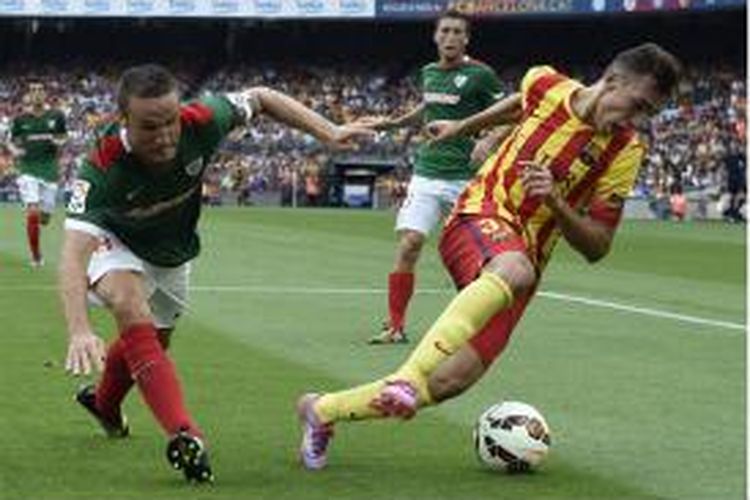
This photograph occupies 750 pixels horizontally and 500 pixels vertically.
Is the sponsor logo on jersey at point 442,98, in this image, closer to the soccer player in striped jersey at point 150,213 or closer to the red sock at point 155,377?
Result: the soccer player in striped jersey at point 150,213

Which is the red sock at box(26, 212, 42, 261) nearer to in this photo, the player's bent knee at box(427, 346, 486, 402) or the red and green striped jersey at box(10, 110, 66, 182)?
the red and green striped jersey at box(10, 110, 66, 182)

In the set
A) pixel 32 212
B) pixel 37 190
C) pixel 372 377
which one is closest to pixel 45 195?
pixel 37 190

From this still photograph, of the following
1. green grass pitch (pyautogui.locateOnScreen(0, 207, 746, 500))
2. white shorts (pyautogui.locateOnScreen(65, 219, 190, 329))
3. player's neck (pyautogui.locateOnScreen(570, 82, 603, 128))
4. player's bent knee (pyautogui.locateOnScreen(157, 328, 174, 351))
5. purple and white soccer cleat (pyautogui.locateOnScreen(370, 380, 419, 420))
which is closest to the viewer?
purple and white soccer cleat (pyautogui.locateOnScreen(370, 380, 419, 420))

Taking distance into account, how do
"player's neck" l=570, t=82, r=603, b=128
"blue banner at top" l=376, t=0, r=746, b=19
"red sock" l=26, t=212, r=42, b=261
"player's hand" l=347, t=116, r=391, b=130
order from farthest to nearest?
"blue banner at top" l=376, t=0, r=746, b=19 → "red sock" l=26, t=212, r=42, b=261 → "player's hand" l=347, t=116, r=391, b=130 → "player's neck" l=570, t=82, r=603, b=128

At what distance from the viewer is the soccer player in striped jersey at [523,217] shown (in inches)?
272

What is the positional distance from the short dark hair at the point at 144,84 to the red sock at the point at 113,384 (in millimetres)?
1359

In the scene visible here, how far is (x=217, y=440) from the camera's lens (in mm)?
7867

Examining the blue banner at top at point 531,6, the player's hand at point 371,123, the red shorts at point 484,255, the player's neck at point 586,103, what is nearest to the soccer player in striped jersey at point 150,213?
the player's hand at point 371,123

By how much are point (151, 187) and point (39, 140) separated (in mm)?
Result: 16361

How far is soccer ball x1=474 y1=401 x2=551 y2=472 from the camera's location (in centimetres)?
711

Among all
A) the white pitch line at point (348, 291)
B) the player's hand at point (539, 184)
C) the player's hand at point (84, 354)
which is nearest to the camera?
the player's hand at point (84, 354)

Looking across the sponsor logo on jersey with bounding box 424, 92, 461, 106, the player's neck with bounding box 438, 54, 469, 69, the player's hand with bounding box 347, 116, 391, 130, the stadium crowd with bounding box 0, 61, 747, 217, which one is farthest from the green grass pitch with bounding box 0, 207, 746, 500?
the stadium crowd with bounding box 0, 61, 747, 217

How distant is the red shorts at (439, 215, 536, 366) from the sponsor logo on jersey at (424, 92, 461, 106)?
5.56 metres

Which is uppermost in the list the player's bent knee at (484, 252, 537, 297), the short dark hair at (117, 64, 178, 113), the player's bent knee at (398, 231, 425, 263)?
the short dark hair at (117, 64, 178, 113)
